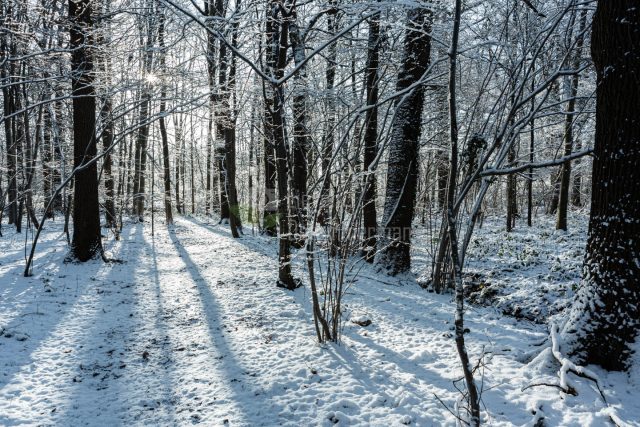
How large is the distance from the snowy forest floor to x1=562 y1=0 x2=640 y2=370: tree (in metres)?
0.29

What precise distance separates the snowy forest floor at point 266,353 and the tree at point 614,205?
0.29m

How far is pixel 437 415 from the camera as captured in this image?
3062 millimetres

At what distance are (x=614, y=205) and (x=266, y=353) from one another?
A: 3.70 meters

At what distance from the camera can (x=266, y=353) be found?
172 inches

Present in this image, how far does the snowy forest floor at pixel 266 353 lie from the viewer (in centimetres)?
314

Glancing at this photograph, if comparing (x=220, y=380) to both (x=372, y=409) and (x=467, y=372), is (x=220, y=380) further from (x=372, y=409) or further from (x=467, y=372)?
(x=467, y=372)

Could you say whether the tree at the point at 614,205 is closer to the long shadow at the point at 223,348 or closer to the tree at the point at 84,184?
the long shadow at the point at 223,348

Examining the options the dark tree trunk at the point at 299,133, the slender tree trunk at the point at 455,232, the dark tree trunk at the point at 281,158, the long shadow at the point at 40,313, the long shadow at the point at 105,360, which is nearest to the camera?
the slender tree trunk at the point at 455,232

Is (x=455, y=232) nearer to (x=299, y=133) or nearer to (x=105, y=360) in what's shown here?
(x=105, y=360)

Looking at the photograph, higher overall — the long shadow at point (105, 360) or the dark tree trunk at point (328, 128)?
the dark tree trunk at point (328, 128)

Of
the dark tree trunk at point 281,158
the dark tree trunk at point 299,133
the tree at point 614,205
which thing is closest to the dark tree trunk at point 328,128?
the dark tree trunk at point 299,133

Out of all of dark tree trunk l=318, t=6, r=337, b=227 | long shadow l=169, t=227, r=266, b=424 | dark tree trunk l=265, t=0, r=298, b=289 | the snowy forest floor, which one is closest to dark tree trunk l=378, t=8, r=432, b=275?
the snowy forest floor

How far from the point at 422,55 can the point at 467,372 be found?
6543mm

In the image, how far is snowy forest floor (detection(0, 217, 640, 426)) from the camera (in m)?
3.14
